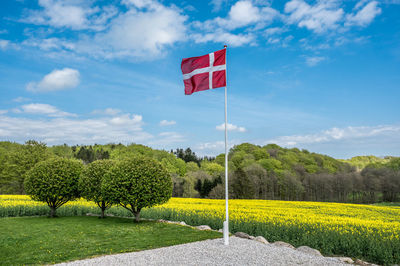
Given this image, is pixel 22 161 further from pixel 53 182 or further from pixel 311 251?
pixel 311 251

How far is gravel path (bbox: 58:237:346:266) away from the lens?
316 inches

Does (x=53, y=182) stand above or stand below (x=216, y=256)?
above

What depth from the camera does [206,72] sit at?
10.7m

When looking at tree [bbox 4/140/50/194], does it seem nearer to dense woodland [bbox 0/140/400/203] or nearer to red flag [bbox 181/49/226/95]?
dense woodland [bbox 0/140/400/203]

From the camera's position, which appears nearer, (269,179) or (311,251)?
(311,251)

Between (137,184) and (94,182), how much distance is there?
445cm

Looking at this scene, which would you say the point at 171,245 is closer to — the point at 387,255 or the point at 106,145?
the point at 387,255

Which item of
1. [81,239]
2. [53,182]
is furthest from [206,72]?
[53,182]

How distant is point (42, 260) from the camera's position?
8.56 m

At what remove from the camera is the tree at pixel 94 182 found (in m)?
17.4

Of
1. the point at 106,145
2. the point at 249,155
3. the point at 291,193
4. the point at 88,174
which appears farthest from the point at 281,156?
the point at 106,145

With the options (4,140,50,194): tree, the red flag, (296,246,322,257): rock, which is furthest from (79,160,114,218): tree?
(4,140,50,194): tree

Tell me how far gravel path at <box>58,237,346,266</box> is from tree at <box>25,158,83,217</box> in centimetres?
1155

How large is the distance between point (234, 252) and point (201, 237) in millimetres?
2553
